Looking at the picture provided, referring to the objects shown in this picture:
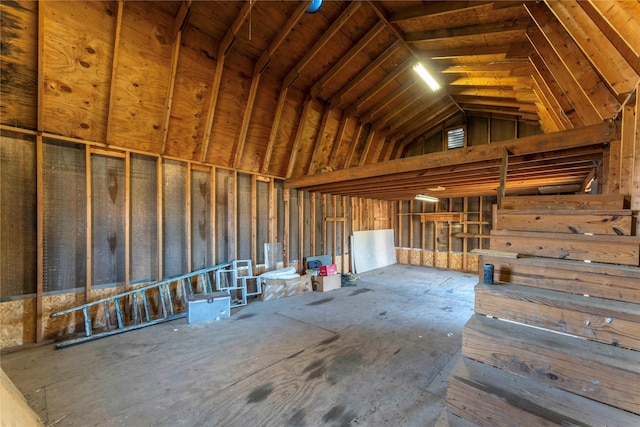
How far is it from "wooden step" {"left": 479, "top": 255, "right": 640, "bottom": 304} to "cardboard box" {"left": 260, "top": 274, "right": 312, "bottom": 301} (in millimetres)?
4192

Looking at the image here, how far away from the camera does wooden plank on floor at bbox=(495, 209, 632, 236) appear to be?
71.2 inches

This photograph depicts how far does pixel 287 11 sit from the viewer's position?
12.3 ft

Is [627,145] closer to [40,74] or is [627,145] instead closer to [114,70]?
[114,70]

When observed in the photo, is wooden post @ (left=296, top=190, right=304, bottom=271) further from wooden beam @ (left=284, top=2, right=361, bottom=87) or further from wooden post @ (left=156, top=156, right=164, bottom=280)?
wooden post @ (left=156, top=156, right=164, bottom=280)

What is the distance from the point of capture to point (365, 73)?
515 cm

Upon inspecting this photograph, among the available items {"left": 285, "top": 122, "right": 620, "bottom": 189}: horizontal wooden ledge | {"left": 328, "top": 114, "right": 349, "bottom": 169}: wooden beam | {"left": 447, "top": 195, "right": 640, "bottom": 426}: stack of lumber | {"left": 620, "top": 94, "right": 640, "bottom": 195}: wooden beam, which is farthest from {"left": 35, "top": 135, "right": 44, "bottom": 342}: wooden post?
{"left": 620, "top": 94, "right": 640, "bottom": 195}: wooden beam

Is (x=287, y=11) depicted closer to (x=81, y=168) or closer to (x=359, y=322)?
(x=81, y=168)

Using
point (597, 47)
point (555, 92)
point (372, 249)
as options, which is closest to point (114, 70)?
point (597, 47)

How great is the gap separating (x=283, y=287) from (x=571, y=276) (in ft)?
15.3

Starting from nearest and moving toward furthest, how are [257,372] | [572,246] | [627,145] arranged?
[572,246], [627,145], [257,372]

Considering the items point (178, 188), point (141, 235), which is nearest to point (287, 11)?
point (178, 188)

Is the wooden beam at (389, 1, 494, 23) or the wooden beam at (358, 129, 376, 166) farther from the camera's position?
the wooden beam at (358, 129, 376, 166)

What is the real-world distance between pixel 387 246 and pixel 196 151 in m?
7.17

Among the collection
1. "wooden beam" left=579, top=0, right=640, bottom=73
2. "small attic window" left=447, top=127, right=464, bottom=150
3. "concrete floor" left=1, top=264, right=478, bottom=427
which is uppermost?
"small attic window" left=447, top=127, right=464, bottom=150
